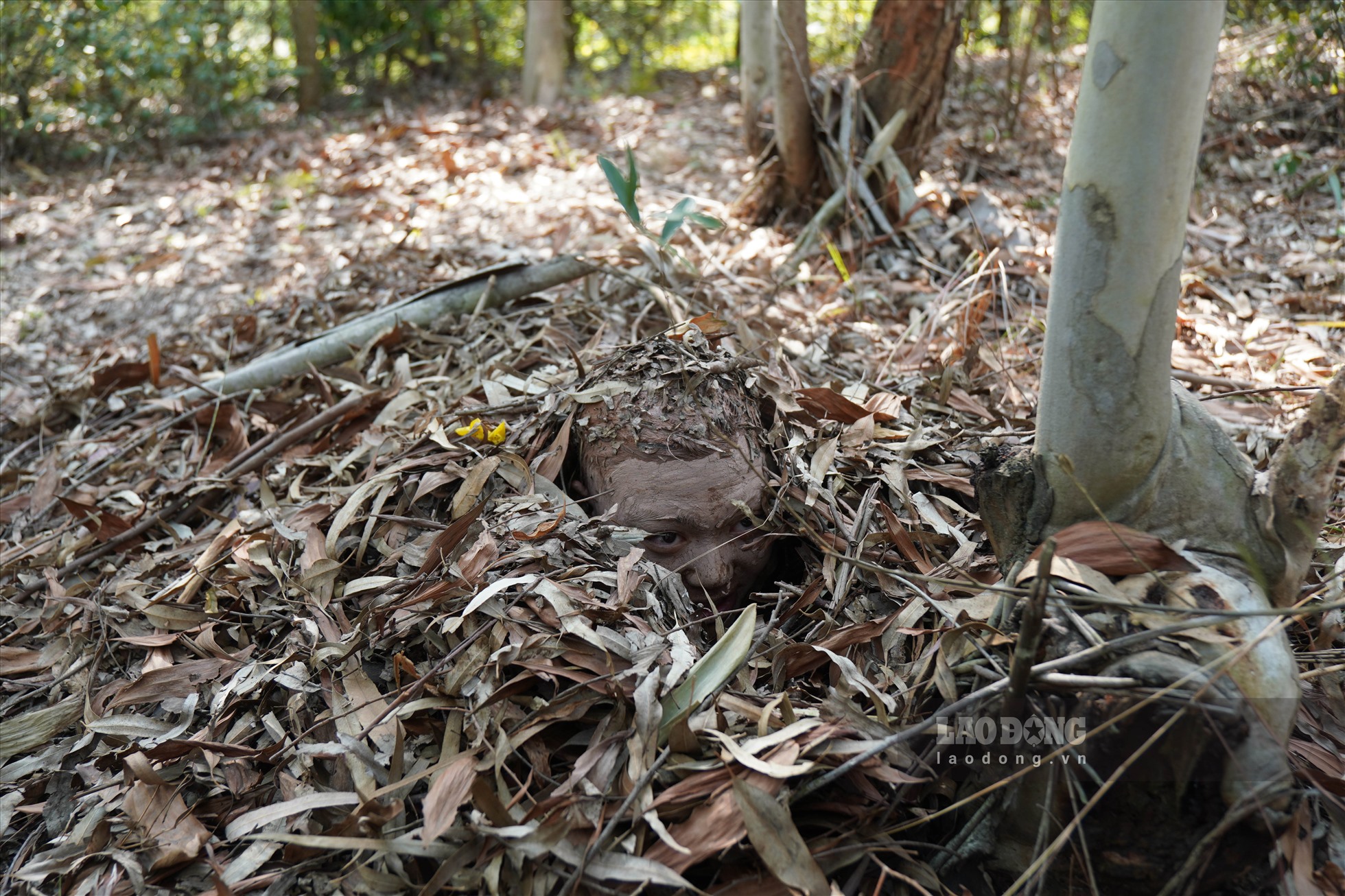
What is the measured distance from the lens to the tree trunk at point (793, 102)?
425 cm

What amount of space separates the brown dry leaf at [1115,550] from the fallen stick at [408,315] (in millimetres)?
2268

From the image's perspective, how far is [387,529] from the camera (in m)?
2.32

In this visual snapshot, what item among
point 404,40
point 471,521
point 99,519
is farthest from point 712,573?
point 404,40

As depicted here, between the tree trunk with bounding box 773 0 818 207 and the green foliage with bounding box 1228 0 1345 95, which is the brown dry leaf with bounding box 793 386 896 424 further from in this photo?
the green foliage with bounding box 1228 0 1345 95

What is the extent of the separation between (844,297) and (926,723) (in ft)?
8.67

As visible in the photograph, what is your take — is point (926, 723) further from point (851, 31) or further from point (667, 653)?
point (851, 31)

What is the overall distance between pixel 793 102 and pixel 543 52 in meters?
3.81

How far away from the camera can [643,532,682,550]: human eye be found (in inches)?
83.4

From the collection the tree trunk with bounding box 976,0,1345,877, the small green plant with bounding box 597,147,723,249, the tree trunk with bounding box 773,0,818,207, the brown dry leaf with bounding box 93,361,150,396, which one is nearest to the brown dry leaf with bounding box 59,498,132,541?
the brown dry leaf with bounding box 93,361,150,396

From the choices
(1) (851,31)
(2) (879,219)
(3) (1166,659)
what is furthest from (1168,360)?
(1) (851,31)

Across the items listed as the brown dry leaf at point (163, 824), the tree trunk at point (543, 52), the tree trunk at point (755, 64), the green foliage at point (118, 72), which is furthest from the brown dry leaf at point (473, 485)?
the green foliage at point (118, 72)

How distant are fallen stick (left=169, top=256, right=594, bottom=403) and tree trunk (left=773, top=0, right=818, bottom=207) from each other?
64.4 inches

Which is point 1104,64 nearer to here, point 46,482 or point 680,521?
point 680,521

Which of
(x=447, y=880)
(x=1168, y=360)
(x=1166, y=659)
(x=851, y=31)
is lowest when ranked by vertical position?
(x=447, y=880)
